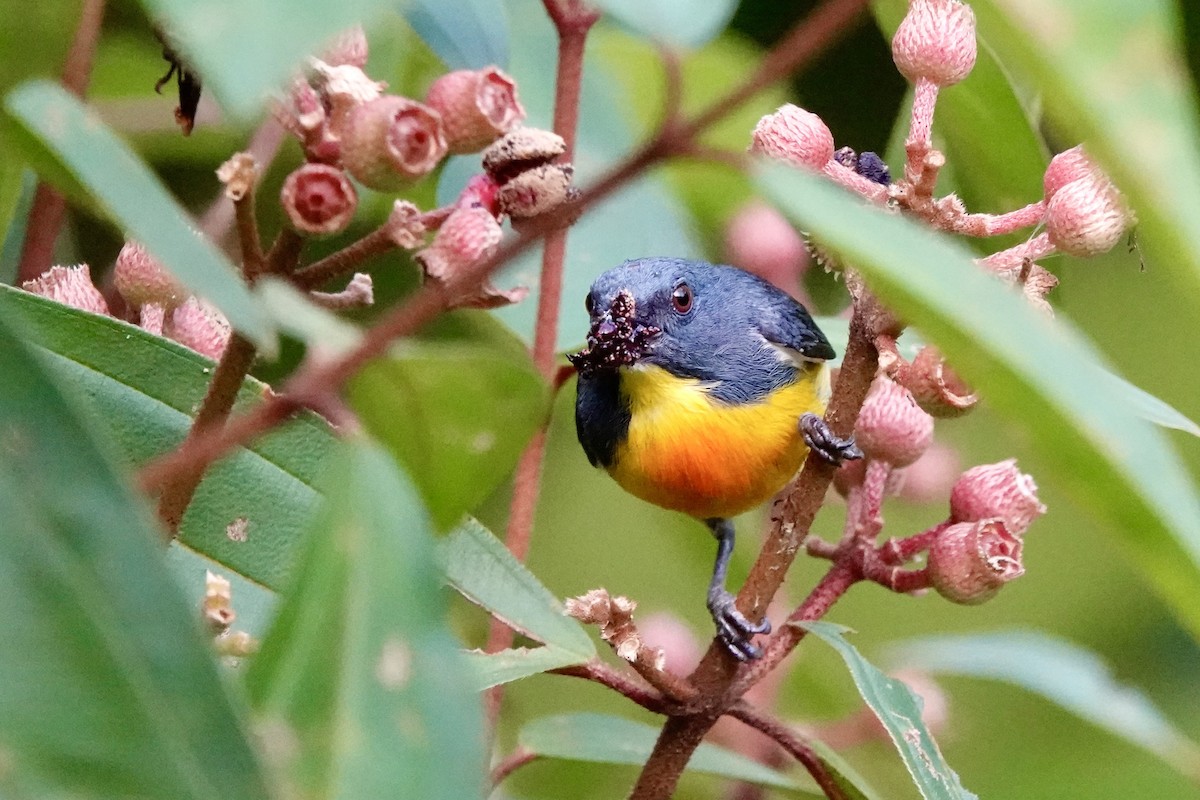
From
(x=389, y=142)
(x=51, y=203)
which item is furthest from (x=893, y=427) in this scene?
(x=51, y=203)

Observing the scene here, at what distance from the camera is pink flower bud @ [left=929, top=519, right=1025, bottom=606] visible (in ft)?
3.43

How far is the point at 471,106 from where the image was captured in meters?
0.76

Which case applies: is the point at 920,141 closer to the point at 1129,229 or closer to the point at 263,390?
the point at 1129,229

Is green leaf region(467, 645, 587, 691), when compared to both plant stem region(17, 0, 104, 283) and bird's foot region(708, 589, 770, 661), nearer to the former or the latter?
bird's foot region(708, 589, 770, 661)

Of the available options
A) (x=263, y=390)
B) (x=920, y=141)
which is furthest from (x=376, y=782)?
(x=920, y=141)

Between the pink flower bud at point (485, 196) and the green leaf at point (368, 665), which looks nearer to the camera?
the green leaf at point (368, 665)

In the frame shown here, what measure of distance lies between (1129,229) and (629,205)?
2.44 feet

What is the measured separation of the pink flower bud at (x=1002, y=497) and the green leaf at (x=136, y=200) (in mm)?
659

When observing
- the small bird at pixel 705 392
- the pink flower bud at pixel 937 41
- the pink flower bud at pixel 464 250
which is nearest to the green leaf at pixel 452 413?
the pink flower bud at pixel 464 250

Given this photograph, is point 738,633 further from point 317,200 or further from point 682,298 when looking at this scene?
point 682,298

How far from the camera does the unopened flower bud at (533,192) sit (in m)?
0.80

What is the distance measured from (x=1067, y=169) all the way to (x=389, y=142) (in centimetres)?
51

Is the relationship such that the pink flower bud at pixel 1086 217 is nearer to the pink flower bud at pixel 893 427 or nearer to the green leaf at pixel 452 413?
the pink flower bud at pixel 893 427

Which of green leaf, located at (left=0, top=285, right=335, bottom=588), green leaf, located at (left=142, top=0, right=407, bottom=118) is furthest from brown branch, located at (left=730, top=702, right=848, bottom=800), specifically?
green leaf, located at (left=142, top=0, right=407, bottom=118)
